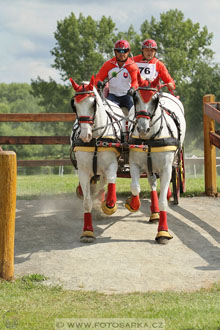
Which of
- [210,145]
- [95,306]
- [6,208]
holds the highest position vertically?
[210,145]

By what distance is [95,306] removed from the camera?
495 centimetres

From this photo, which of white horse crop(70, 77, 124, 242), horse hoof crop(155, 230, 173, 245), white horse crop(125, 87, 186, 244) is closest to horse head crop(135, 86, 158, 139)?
white horse crop(125, 87, 186, 244)

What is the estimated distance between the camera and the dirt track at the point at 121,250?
580 cm

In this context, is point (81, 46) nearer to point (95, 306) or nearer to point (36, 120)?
point (36, 120)

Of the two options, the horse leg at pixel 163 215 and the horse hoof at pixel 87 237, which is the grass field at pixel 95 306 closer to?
the horse hoof at pixel 87 237

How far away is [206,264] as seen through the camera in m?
6.36

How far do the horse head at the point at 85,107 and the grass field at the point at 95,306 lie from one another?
6.42 feet

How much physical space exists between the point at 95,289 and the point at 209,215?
391cm

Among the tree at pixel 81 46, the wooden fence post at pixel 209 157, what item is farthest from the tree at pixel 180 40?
the wooden fence post at pixel 209 157

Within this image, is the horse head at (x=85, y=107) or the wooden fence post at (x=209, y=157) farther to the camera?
the wooden fence post at (x=209, y=157)

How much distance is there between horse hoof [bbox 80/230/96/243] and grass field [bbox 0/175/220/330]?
4.78ft

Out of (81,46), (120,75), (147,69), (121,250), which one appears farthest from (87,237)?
(81,46)

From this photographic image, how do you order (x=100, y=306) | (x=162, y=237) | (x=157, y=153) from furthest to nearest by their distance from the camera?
(x=157, y=153), (x=162, y=237), (x=100, y=306)

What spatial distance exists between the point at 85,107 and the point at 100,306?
9.04 feet
